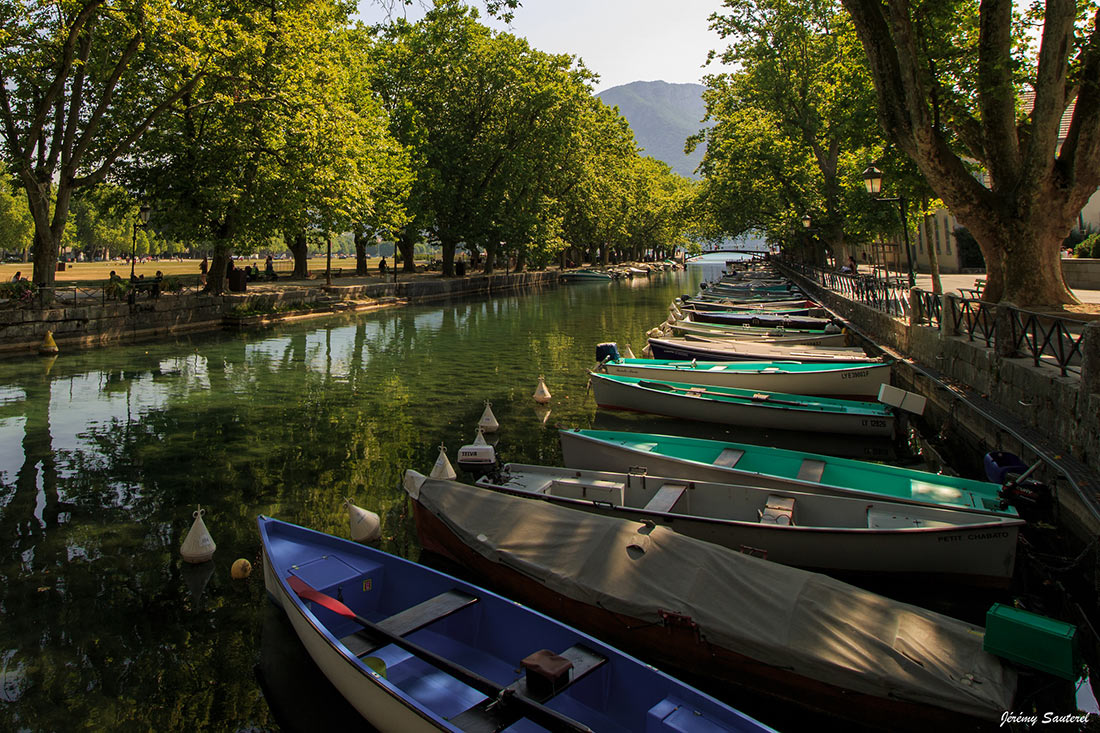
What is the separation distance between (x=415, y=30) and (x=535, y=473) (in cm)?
5148

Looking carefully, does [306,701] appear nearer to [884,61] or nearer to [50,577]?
[50,577]

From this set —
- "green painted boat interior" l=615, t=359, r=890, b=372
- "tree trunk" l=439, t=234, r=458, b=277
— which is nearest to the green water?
"green painted boat interior" l=615, t=359, r=890, b=372

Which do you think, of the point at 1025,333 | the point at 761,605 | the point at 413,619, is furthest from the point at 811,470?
the point at 413,619

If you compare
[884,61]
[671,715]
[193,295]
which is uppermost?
[884,61]

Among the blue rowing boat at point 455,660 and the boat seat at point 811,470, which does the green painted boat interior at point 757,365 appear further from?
the blue rowing boat at point 455,660

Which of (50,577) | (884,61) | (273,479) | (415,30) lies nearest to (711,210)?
(415,30)

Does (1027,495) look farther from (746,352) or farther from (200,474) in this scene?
(746,352)

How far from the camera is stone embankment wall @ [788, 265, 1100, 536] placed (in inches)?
358

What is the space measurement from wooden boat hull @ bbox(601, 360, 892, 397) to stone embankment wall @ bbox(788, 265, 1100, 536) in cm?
115

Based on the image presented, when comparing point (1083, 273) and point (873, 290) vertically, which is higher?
point (1083, 273)

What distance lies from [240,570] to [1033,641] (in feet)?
25.4

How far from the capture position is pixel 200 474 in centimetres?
1243

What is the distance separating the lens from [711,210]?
54031 mm

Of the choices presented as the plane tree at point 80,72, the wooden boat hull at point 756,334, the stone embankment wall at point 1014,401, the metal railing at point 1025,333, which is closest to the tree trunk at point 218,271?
the plane tree at point 80,72
